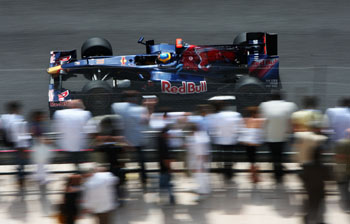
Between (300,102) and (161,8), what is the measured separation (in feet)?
30.9

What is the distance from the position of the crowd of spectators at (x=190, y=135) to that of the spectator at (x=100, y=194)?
0.85m

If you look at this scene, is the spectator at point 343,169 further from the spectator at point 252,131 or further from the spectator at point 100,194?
the spectator at point 100,194

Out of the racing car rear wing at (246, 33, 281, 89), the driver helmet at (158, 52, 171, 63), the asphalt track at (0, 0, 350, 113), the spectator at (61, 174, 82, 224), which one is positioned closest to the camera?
the spectator at (61, 174, 82, 224)

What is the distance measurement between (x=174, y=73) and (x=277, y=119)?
3.79 m

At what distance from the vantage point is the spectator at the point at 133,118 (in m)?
7.93

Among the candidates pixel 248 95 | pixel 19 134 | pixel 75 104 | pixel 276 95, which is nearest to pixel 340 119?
pixel 276 95

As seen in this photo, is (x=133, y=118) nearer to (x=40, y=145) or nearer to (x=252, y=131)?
(x=40, y=145)

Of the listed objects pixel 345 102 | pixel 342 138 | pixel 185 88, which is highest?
pixel 185 88

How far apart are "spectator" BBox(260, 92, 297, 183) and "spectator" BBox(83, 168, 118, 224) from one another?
2592mm

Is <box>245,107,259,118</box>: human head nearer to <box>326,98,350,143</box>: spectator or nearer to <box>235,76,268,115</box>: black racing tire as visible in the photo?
<box>235,76,268,115</box>: black racing tire

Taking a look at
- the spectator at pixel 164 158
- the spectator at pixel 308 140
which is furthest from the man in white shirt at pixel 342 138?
the spectator at pixel 164 158

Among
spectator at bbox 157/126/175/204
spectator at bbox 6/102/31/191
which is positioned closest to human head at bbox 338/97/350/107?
spectator at bbox 157/126/175/204

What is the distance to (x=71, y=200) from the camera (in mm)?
6262

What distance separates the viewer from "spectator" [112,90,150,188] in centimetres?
793
